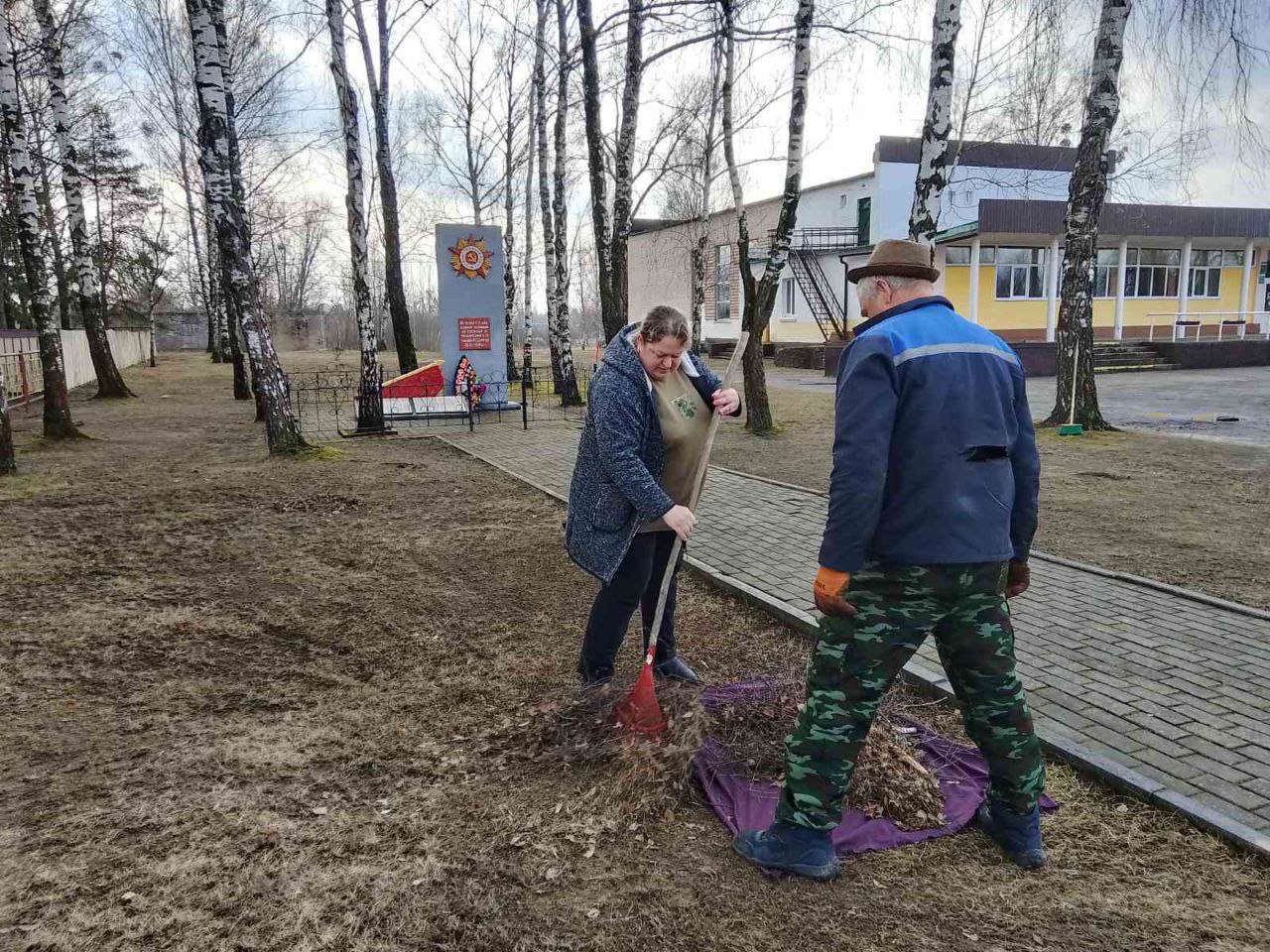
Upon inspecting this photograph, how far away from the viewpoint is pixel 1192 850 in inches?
107

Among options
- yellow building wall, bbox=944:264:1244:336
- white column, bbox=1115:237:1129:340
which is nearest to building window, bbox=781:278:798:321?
yellow building wall, bbox=944:264:1244:336

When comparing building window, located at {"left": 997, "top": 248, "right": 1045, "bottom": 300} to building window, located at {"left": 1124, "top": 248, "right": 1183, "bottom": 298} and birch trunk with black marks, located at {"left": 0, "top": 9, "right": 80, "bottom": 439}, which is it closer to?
building window, located at {"left": 1124, "top": 248, "right": 1183, "bottom": 298}

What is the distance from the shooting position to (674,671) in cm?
404

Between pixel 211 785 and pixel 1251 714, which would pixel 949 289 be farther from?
pixel 211 785

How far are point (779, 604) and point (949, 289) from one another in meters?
28.7

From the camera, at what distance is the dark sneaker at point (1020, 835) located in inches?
104

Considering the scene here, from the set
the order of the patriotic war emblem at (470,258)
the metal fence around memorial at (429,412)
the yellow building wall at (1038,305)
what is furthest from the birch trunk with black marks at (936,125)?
the yellow building wall at (1038,305)

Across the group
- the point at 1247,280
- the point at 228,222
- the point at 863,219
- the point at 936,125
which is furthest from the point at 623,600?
the point at 1247,280

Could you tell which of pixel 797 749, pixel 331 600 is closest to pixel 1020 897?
pixel 797 749

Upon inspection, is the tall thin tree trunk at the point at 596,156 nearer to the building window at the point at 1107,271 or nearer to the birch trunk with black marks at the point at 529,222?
the birch trunk with black marks at the point at 529,222

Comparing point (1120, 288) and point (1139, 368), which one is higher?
point (1120, 288)

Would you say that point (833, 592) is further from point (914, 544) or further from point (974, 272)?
point (974, 272)

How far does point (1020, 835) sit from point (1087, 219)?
11.9 m

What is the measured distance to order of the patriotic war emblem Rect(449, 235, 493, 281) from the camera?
1648cm
